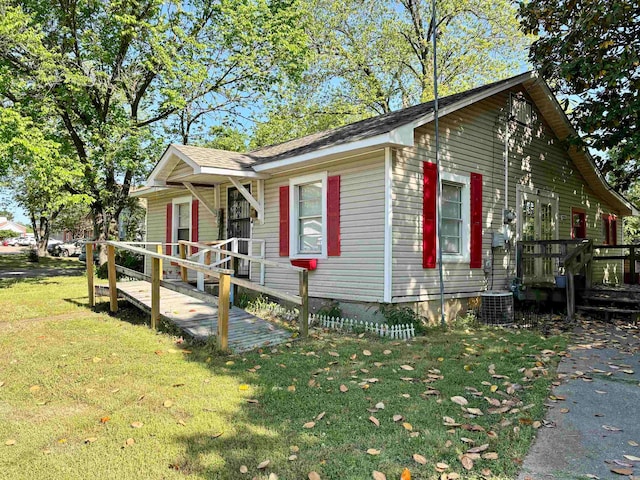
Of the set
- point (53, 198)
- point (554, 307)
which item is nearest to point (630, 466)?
point (554, 307)

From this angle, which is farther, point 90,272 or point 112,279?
point 90,272

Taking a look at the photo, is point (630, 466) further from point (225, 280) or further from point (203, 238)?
point (203, 238)

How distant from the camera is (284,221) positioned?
30.7 feet

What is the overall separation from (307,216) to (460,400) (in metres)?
5.51

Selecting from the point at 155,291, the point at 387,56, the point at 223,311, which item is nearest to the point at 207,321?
the point at 155,291

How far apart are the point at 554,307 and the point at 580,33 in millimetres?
5894

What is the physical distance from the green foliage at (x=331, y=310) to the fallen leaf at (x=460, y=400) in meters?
4.05

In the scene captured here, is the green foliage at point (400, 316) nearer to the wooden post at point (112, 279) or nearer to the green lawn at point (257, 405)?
the green lawn at point (257, 405)

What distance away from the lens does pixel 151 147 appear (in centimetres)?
1641

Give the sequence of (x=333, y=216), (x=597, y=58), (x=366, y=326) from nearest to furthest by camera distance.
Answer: (x=366, y=326)
(x=333, y=216)
(x=597, y=58)

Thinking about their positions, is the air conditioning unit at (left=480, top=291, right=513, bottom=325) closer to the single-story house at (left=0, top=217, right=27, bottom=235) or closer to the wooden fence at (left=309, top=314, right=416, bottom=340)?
the wooden fence at (left=309, top=314, right=416, bottom=340)

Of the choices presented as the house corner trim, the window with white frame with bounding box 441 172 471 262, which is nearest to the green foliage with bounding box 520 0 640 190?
the window with white frame with bounding box 441 172 471 262

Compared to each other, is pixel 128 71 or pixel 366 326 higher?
pixel 128 71

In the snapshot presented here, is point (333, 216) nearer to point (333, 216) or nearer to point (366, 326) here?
point (333, 216)
